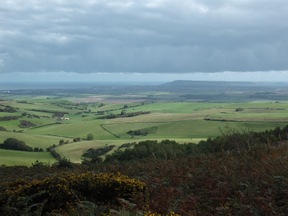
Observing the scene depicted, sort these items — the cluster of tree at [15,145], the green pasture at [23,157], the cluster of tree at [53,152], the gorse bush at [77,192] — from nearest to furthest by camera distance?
the gorse bush at [77,192]
the green pasture at [23,157]
the cluster of tree at [53,152]
the cluster of tree at [15,145]

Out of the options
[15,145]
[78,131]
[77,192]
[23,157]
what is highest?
[77,192]

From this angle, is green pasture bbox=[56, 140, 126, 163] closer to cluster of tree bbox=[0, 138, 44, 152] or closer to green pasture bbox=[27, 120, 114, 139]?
cluster of tree bbox=[0, 138, 44, 152]

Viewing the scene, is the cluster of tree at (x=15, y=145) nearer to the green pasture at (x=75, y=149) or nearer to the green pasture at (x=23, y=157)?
the green pasture at (x=75, y=149)

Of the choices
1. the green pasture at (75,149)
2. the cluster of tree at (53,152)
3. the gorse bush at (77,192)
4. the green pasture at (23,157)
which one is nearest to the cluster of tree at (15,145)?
the cluster of tree at (53,152)

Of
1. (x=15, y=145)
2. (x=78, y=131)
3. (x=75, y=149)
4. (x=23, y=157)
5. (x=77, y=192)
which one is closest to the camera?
(x=77, y=192)

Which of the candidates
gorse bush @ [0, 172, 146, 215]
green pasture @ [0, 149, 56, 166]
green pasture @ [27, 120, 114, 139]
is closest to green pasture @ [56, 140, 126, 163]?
green pasture @ [0, 149, 56, 166]

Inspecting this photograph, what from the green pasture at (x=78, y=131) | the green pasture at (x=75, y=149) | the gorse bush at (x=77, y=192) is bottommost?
the green pasture at (x=78, y=131)

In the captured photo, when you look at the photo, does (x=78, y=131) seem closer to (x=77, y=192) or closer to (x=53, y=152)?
(x=53, y=152)

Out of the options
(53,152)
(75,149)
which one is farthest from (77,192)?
(75,149)

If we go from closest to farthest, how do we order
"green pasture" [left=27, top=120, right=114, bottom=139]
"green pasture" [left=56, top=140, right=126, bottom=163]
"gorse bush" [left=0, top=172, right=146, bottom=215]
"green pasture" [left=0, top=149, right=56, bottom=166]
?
"gorse bush" [left=0, top=172, right=146, bottom=215]
"green pasture" [left=0, top=149, right=56, bottom=166]
"green pasture" [left=56, top=140, right=126, bottom=163]
"green pasture" [left=27, top=120, right=114, bottom=139]

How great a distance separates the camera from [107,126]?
85.2 meters

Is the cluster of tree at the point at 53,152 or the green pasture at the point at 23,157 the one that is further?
the cluster of tree at the point at 53,152

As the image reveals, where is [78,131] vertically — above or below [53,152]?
below

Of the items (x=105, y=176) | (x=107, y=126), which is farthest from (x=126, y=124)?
(x=105, y=176)
